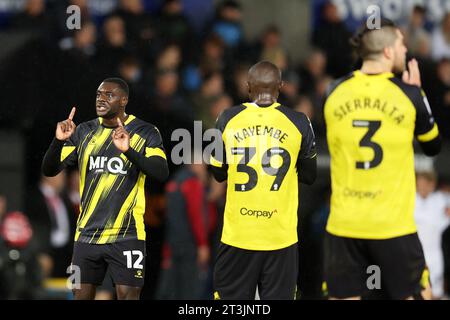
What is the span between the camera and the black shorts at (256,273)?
7102mm

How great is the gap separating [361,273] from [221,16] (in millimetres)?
6644

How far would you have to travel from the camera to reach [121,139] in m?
7.05

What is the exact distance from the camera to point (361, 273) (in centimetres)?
690

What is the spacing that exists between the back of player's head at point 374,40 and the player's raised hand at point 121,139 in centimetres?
164

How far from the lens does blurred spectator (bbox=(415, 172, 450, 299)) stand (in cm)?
1089

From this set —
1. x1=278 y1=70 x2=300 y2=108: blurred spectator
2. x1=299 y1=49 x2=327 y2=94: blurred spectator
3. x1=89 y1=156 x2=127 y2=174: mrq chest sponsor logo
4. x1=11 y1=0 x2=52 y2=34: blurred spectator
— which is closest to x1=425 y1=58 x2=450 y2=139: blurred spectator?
x1=299 y1=49 x2=327 y2=94: blurred spectator

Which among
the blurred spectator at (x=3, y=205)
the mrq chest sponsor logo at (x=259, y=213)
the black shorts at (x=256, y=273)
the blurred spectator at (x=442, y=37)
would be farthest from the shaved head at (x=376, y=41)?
the blurred spectator at (x=442, y=37)

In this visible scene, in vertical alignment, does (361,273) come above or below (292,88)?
below

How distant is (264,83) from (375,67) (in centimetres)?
75

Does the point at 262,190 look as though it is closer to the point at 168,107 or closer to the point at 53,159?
the point at 53,159

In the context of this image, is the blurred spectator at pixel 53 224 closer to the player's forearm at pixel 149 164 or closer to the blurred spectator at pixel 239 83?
the blurred spectator at pixel 239 83

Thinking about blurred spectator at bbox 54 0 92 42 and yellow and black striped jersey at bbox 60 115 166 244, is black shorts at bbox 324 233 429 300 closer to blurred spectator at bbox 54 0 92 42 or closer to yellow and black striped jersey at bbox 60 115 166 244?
yellow and black striped jersey at bbox 60 115 166 244
